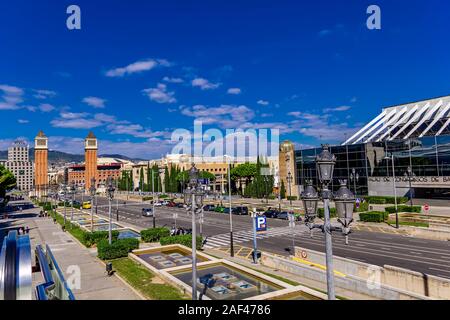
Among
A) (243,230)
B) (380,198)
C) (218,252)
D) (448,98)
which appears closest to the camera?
(218,252)

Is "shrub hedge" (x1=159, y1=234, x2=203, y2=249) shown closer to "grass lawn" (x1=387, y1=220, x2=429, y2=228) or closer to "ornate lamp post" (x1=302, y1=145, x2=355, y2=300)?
"ornate lamp post" (x1=302, y1=145, x2=355, y2=300)

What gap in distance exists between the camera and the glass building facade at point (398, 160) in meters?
50.3

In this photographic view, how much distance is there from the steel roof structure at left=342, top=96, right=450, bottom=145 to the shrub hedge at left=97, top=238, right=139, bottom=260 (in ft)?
171

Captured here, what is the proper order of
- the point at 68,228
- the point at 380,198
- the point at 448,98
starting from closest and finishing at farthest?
1. the point at 68,228
2. the point at 380,198
3. the point at 448,98

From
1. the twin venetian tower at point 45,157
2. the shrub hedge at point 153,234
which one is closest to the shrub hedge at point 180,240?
the shrub hedge at point 153,234

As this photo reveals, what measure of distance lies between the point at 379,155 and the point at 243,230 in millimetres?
36109

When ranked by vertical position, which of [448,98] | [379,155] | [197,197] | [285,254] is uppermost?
[448,98]

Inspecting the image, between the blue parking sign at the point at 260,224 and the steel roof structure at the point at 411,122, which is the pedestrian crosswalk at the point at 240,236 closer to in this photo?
the blue parking sign at the point at 260,224

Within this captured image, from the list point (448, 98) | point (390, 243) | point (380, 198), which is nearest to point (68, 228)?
point (390, 243)

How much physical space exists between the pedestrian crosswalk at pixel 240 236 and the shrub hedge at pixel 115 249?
6.74 m
